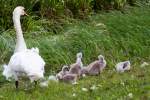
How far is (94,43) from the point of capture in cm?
1304

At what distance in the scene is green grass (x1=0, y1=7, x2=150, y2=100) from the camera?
34.8ft

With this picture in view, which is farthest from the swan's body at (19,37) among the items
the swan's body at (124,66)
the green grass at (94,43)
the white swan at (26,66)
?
the swan's body at (124,66)

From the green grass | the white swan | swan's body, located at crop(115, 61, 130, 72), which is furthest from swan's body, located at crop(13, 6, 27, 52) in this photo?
swan's body, located at crop(115, 61, 130, 72)

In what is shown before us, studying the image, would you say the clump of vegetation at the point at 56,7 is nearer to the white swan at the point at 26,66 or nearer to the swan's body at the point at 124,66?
the swan's body at the point at 124,66

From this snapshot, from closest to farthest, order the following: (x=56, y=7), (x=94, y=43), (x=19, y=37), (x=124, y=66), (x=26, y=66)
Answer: (x=26, y=66) < (x=19, y=37) < (x=124, y=66) < (x=94, y=43) < (x=56, y=7)

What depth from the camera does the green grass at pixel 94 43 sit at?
34.8 ft

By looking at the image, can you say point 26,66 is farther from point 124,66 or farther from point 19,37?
point 124,66

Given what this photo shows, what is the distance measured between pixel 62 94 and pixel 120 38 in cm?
436

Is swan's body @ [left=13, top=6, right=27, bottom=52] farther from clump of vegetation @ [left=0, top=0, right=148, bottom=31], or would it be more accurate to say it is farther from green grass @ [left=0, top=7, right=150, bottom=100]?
clump of vegetation @ [left=0, top=0, right=148, bottom=31]

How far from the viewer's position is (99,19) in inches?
569

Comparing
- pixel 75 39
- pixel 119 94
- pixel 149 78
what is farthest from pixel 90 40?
pixel 119 94

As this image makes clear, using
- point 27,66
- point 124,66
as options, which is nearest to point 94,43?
point 124,66

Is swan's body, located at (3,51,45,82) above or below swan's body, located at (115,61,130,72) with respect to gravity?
above

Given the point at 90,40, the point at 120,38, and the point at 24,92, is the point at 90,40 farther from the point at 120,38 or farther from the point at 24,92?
the point at 24,92
